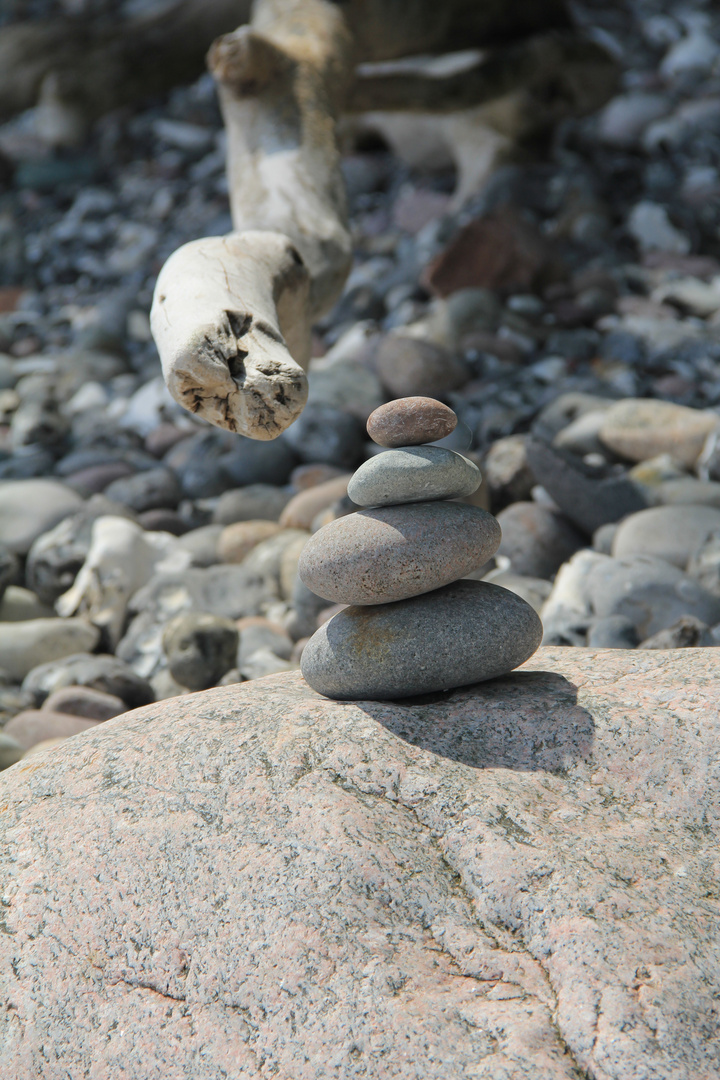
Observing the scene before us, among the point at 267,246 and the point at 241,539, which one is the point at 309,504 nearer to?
the point at 241,539

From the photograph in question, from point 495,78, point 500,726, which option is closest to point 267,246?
point 500,726

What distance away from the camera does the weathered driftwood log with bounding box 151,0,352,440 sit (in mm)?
2219

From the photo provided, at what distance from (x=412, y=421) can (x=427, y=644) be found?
60 centimetres

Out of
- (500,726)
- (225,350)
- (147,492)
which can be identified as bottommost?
(147,492)

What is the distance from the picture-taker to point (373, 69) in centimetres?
900

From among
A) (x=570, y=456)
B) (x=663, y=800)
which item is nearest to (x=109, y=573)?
(x=570, y=456)

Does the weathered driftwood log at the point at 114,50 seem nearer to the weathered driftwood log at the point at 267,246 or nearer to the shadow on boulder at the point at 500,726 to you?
the weathered driftwood log at the point at 267,246

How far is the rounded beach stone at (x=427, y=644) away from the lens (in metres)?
2.29

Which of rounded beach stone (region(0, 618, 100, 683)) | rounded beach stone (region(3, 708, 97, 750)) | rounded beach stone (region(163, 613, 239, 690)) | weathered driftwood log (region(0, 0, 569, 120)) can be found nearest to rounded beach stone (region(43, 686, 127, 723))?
rounded beach stone (region(3, 708, 97, 750))

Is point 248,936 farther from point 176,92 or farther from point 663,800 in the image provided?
point 176,92

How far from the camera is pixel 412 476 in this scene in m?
2.32

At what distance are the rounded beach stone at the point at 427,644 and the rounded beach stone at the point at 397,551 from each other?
0.22ft

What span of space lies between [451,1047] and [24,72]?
43.0ft

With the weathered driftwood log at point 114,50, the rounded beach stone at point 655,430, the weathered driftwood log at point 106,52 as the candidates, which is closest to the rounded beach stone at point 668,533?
the rounded beach stone at point 655,430
